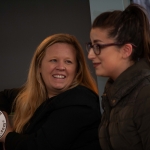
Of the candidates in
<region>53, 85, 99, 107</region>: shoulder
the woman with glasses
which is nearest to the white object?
<region>53, 85, 99, 107</region>: shoulder

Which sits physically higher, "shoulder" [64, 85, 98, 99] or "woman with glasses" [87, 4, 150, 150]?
"woman with glasses" [87, 4, 150, 150]

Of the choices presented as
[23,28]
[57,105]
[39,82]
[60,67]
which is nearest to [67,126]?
[57,105]

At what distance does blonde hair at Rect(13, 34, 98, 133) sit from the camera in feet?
4.81

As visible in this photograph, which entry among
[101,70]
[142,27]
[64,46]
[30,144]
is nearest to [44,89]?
[64,46]

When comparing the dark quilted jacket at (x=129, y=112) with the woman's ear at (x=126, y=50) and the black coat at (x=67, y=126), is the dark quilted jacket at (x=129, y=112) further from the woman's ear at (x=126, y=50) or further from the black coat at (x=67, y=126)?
the black coat at (x=67, y=126)

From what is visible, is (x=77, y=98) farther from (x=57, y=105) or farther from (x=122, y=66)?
(x=122, y=66)

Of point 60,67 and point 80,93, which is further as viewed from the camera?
point 60,67

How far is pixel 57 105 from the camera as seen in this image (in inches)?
49.1

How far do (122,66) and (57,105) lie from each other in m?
0.43

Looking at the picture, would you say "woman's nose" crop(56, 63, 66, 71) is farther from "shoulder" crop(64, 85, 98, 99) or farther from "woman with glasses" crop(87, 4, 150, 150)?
"woman with glasses" crop(87, 4, 150, 150)

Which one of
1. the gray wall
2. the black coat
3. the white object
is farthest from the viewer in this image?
the gray wall

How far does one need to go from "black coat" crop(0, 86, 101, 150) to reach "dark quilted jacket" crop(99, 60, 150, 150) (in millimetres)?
256

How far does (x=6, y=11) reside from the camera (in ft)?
9.09

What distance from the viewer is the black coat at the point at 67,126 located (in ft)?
3.88
